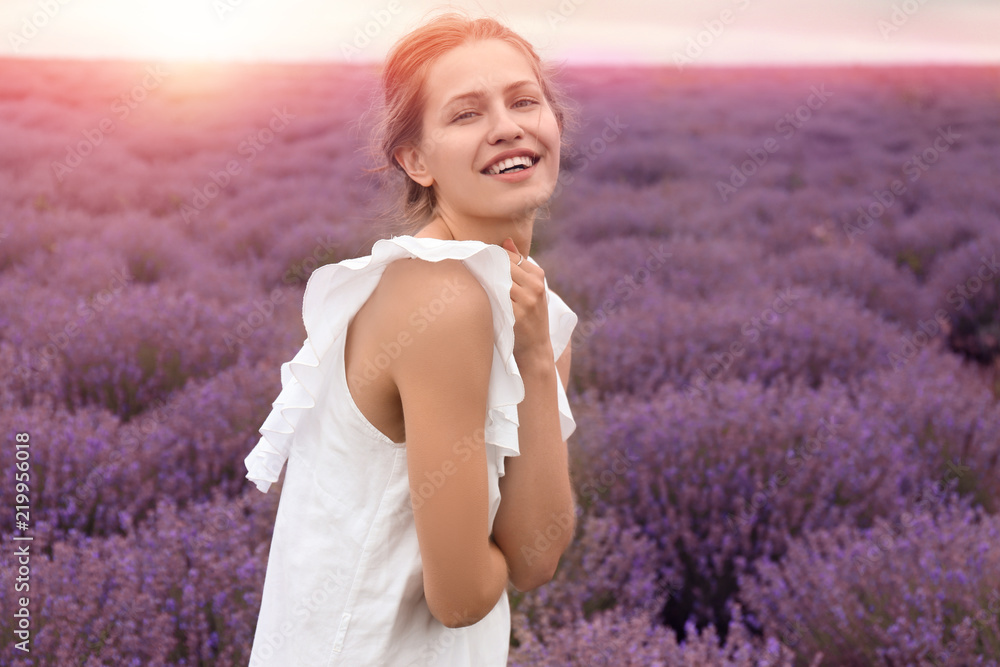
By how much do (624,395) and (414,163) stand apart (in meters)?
2.47

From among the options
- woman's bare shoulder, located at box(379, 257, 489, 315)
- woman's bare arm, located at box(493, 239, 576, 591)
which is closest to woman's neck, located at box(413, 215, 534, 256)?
woman's bare arm, located at box(493, 239, 576, 591)

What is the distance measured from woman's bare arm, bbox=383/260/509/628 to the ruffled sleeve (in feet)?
0.07

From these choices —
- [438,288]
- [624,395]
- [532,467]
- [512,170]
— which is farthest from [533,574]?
[624,395]

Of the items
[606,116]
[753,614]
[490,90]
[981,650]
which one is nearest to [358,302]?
[490,90]

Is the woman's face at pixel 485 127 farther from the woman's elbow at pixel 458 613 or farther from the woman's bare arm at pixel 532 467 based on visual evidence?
the woman's elbow at pixel 458 613

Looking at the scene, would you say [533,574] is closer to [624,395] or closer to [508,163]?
[508,163]

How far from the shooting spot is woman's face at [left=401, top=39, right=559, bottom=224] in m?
1.11

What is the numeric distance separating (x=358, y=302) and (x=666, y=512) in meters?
2.06

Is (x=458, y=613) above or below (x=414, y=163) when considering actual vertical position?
below

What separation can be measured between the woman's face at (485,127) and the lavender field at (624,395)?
44 cm

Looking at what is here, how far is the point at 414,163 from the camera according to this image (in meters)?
1.23

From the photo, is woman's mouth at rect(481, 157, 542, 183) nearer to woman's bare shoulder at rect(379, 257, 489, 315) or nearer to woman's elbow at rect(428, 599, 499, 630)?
woman's bare shoulder at rect(379, 257, 489, 315)

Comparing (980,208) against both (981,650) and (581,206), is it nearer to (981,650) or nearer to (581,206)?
(581,206)

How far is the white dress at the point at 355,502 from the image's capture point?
100cm
